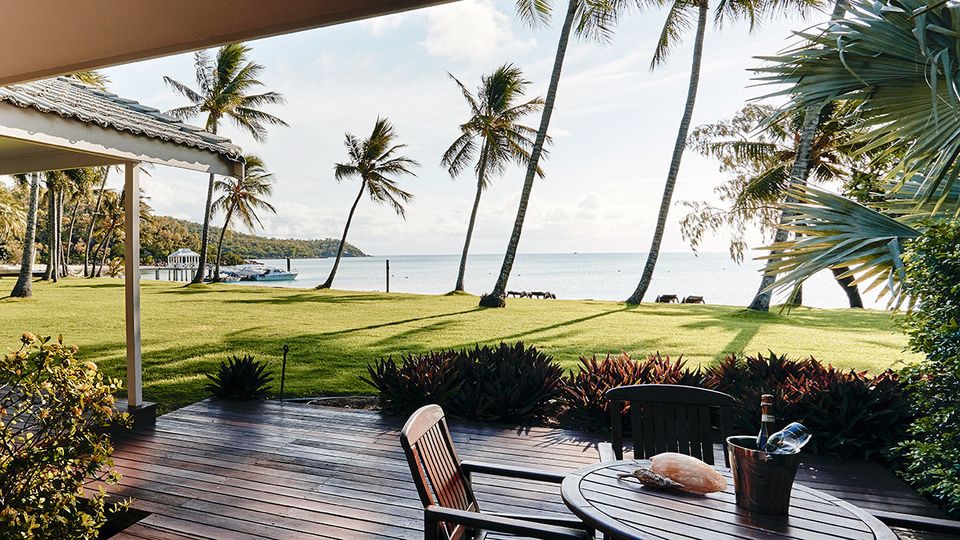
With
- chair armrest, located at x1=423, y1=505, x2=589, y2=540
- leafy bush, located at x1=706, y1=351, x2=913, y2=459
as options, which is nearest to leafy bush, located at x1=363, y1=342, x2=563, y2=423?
leafy bush, located at x1=706, y1=351, x2=913, y2=459

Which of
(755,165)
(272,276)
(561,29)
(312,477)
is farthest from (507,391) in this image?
(272,276)

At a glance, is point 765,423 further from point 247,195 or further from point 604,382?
point 247,195

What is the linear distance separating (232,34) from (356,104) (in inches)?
1682

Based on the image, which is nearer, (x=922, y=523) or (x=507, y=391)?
(x=922, y=523)

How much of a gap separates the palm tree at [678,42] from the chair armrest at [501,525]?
1269cm

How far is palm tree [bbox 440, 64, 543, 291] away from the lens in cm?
1845

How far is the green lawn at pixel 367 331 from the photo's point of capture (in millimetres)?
7742

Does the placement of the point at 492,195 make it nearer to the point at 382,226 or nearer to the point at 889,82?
the point at 382,226

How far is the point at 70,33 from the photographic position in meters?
2.06

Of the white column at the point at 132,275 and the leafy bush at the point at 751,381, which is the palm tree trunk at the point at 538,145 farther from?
the white column at the point at 132,275

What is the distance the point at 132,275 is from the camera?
4.81 metres

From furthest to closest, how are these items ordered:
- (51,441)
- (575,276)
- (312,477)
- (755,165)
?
(575,276) < (755,165) < (312,477) < (51,441)

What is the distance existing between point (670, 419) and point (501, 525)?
1283 millimetres

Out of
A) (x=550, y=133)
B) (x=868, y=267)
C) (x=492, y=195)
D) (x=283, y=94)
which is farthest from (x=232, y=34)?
(x=492, y=195)
